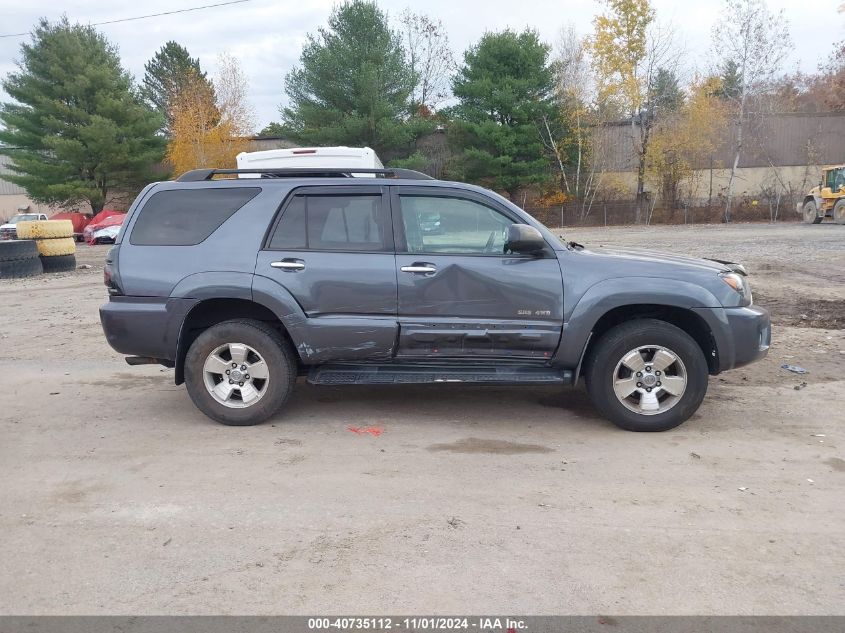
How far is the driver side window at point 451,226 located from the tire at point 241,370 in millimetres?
1325

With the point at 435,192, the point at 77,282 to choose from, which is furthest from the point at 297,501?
the point at 77,282

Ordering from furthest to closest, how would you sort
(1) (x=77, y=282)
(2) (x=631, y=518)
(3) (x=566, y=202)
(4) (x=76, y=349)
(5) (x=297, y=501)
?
(3) (x=566, y=202)
(1) (x=77, y=282)
(4) (x=76, y=349)
(5) (x=297, y=501)
(2) (x=631, y=518)

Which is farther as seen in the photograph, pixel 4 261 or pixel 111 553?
pixel 4 261

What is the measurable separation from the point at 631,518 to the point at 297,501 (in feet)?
6.31

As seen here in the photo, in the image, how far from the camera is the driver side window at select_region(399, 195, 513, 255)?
5.31m

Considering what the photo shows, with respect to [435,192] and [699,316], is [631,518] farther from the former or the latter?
[435,192]

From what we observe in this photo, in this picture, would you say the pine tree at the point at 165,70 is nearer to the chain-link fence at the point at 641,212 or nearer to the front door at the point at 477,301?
the chain-link fence at the point at 641,212

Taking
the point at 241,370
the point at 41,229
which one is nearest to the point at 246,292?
the point at 241,370

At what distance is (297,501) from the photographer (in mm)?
4078

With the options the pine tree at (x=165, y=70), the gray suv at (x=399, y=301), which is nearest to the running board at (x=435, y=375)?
the gray suv at (x=399, y=301)

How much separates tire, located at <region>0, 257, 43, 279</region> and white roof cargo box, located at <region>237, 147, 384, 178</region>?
8.94m

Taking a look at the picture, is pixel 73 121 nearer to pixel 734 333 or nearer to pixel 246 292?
pixel 246 292
